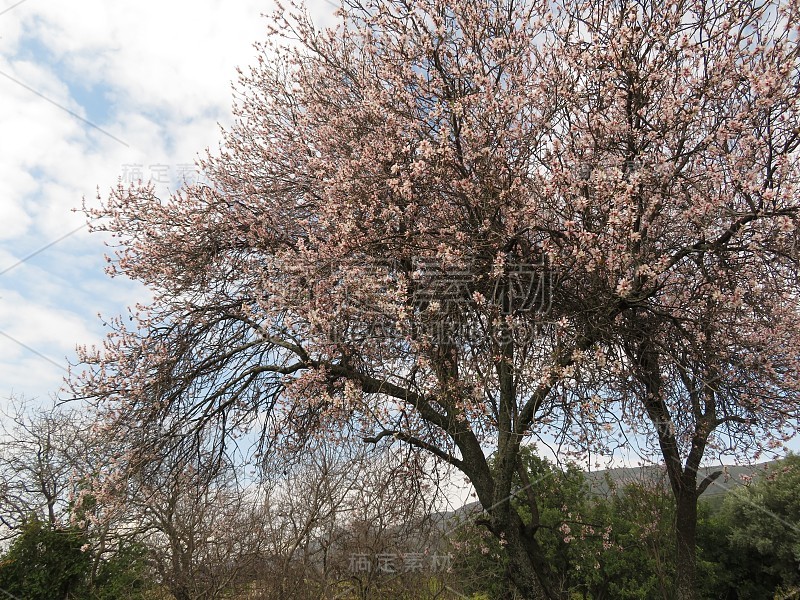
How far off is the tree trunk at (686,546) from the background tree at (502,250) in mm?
1328

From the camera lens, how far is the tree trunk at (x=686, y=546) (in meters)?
8.98

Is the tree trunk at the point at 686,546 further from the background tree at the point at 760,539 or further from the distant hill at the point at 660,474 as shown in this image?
the background tree at the point at 760,539

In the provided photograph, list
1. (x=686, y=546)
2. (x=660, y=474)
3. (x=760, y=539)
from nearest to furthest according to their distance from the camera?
1. (x=686, y=546)
2. (x=660, y=474)
3. (x=760, y=539)

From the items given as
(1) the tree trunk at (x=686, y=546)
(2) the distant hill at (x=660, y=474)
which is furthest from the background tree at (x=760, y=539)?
(1) the tree trunk at (x=686, y=546)

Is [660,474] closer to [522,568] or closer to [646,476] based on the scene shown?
[646,476]

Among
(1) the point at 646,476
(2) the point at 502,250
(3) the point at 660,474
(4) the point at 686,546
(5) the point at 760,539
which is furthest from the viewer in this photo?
(5) the point at 760,539

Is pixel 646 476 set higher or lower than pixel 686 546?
higher

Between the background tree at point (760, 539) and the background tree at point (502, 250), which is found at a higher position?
the background tree at point (502, 250)

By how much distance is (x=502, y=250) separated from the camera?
598cm

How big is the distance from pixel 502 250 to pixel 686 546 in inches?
253

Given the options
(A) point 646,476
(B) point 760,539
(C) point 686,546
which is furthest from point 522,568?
(B) point 760,539

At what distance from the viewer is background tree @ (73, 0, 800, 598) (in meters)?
5.54

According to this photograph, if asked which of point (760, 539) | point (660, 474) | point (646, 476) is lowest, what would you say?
point (760, 539)

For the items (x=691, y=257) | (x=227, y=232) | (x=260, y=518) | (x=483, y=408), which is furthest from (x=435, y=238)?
(x=260, y=518)
